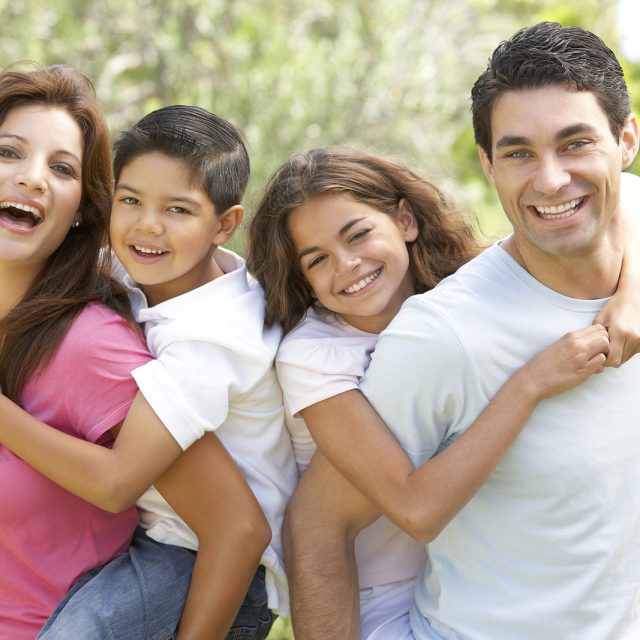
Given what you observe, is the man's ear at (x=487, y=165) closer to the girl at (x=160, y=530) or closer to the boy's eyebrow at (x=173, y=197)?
the boy's eyebrow at (x=173, y=197)

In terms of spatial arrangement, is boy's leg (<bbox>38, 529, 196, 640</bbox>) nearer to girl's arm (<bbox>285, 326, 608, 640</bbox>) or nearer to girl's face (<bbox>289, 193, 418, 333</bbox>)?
girl's arm (<bbox>285, 326, 608, 640</bbox>)

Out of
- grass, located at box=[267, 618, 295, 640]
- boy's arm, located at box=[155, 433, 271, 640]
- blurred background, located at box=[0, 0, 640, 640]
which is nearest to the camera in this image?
boy's arm, located at box=[155, 433, 271, 640]

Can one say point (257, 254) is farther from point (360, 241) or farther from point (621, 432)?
point (621, 432)

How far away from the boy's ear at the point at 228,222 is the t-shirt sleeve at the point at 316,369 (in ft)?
1.46

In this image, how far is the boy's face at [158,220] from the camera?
2.73 m

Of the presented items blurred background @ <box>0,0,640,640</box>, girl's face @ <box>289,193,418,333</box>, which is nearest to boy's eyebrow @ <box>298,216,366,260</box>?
girl's face @ <box>289,193,418,333</box>

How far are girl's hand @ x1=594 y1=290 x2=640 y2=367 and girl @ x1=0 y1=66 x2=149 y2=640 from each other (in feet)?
3.85

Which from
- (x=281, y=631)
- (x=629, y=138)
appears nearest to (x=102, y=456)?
(x=629, y=138)

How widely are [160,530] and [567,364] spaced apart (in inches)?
46.5

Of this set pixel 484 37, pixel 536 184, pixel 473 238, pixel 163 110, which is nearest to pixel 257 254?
pixel 163 110

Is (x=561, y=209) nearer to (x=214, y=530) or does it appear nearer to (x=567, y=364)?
(x=567, y=364)

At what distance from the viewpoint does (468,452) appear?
228 centimetres

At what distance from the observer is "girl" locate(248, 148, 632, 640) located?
Result: 2293 mm

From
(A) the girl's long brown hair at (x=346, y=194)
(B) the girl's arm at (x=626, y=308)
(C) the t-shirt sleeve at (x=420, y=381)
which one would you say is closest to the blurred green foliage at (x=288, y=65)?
(A) the girl's long brown hair at (x=346, y=194)
